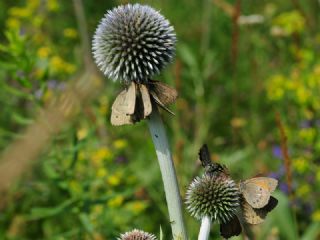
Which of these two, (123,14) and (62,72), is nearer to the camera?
(123,14)

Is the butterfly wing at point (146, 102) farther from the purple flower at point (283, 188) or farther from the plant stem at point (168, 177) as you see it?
the purple flower at point (283, 188)

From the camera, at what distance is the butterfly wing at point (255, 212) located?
5.81 ft

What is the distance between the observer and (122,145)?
402 cm

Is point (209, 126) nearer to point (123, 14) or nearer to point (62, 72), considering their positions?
point (62, 72)

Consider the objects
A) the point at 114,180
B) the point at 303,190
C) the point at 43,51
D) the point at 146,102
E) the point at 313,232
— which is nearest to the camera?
the point at 146,102

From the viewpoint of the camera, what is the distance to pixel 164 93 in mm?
1683

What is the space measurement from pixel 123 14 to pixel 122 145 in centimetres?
222

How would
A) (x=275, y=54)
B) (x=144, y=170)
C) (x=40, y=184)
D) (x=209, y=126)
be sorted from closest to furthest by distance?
(x=40, y=184) → (x=144, y=170) → (x=209, y=126) → (x=275, y=54)

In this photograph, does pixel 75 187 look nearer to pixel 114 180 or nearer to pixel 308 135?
pixel 114 180

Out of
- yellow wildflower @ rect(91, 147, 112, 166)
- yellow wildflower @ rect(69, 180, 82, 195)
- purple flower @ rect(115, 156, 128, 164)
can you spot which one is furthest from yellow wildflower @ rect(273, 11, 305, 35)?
yellow wildflower @ rect(69, 180, 82, 195)

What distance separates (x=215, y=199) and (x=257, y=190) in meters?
0.13

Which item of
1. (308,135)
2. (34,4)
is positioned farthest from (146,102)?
(34,4)

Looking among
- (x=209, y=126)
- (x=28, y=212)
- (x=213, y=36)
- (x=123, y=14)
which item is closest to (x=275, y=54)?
(x=213, y=36)

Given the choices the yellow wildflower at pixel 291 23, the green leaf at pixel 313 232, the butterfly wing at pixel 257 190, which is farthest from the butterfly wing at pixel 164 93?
the yellow wildflower at pixel 291 23
